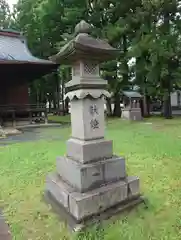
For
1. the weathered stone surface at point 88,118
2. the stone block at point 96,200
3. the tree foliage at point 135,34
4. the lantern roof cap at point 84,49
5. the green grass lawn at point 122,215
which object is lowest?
the green grass lawn at point 122,215

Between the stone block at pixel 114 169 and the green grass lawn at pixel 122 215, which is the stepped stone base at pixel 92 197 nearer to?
the stone block at pixel 114 169

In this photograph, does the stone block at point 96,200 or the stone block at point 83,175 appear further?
the stone block at point 83,175

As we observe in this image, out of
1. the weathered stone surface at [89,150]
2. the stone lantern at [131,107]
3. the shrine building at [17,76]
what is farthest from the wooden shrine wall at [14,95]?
the weathered stone surface at [89,150]

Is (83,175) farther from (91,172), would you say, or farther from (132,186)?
(132,186)

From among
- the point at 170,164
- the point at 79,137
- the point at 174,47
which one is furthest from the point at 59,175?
the point at 174,47

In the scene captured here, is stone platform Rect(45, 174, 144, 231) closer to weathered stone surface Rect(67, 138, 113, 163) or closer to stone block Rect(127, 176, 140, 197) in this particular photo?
stone block Rect(127, 176, 140, 197)

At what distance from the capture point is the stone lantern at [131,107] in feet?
53.2

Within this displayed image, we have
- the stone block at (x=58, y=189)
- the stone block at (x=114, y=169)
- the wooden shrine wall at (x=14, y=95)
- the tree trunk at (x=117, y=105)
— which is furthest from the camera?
the tree trunk at (x=117, y=105)

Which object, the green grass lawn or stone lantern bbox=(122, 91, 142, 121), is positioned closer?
the green grass lawn

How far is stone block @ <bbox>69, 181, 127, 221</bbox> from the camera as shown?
2674 mm

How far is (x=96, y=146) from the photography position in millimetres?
3049

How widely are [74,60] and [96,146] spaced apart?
1.16 meters

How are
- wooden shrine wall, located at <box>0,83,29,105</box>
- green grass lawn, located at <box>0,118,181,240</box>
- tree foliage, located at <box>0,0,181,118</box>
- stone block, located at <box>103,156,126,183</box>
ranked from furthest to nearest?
wooden shrine wall, located at <box>0,83,29,105</box> → tree foliage, located at <box>0,0,181,118</box> → stone block, located at <box>103,156,126,183</box> → green grass lawn, located at <box>0,118,181,240</box>

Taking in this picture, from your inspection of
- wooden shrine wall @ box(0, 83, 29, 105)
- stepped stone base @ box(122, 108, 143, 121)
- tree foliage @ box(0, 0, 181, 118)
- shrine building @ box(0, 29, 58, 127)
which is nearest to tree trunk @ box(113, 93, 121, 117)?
tree foliage @ box(0, 0, 181, 118)
